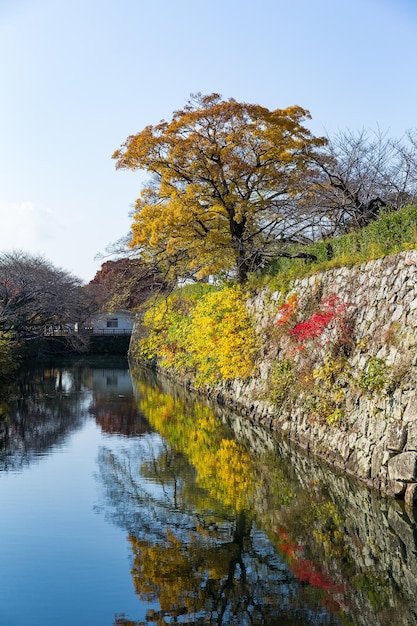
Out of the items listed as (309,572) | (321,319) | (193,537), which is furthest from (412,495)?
(321,319)

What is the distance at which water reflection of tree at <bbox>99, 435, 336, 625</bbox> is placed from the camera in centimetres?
798

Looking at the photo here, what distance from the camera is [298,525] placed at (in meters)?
11.2

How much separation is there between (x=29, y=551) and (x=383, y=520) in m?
5.58

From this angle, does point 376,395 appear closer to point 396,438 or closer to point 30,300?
point 396,438

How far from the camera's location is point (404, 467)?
11695mm

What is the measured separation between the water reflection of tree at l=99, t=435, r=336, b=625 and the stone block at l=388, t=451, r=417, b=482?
2697 mm

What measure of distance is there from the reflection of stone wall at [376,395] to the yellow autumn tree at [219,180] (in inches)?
274

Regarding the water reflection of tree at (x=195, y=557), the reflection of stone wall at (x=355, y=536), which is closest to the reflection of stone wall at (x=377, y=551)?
the reflection of stone wall at (x=355, y=536)

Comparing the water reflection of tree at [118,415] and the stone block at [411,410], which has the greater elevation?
the stone block at [411,410]

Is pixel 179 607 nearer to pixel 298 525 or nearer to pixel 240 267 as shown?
pixel 298 525

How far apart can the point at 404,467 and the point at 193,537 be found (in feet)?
12.6

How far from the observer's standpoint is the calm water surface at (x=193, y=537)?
8.10 m

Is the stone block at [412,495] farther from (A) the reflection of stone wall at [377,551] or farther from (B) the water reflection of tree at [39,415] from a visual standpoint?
(B) the water reflection of tree at [39,415]

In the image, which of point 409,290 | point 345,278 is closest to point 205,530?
point 409,290
